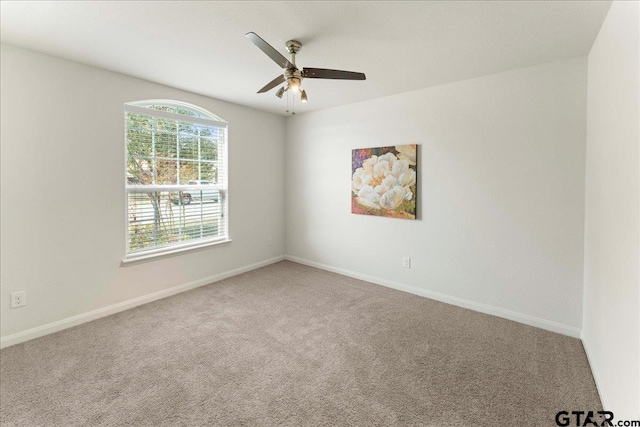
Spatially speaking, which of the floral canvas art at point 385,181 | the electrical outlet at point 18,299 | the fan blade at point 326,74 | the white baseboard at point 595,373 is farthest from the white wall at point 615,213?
the electrical outlet at point 18,299

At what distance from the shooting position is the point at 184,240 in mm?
3762

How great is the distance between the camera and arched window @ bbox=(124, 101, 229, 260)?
3240 millimetres

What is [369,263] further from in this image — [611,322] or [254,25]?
[254,25]

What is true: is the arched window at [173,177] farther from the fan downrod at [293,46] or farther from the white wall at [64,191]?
the fan downrod at [293,46]

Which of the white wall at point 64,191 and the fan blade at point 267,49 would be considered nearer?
the fan blade at point 267,49

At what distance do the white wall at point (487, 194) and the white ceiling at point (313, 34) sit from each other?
1.05 ft

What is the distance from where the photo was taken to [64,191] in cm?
270

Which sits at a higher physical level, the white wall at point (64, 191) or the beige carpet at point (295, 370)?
the white wall at point (64, 191)

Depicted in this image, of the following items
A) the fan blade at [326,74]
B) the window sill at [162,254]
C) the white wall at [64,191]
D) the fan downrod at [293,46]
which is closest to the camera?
the fan blade at [326,74]

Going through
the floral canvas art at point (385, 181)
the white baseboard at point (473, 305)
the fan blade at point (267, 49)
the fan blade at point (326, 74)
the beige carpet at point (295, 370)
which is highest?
the fan blade at point (267, 49)

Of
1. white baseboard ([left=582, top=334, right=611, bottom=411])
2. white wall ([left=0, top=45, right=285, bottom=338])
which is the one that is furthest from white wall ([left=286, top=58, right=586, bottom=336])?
white wall ([left=0, top=45, right=285, bottom=338])

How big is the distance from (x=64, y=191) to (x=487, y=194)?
406cm

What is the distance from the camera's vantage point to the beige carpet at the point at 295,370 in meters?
1.73

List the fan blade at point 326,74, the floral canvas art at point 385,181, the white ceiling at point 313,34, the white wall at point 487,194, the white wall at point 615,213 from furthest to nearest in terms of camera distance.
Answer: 1. the floral canvas art at point 385,181
2. the white wall at point 487,194
3. the fan blade at point 326,74
4. the white ceiling at point 313,34
5. the white wall at point 615,213
